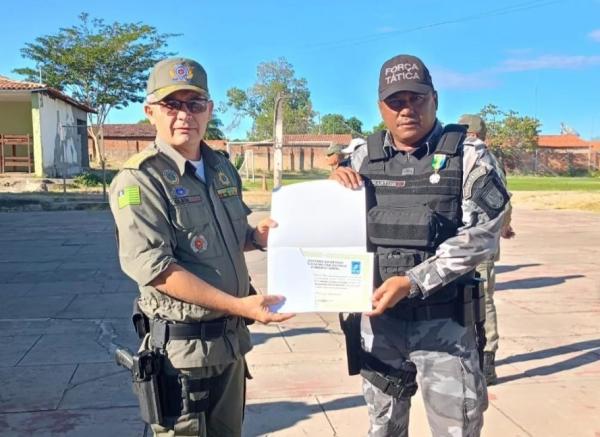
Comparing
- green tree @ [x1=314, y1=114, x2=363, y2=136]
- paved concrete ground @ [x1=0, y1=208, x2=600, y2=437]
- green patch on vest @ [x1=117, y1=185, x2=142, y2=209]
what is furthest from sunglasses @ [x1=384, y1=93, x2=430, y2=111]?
green tree @ [x1=314, y1=114, x2=363, y2=136]

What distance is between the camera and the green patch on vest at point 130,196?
83.4 inches

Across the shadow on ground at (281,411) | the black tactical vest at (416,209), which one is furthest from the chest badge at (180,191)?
the shadow on ground at (281,411)

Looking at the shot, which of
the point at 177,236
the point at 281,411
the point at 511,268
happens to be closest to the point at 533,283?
the point at 511,268

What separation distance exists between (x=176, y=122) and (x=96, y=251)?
8.78 meters

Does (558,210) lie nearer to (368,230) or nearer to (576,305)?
(576,305)

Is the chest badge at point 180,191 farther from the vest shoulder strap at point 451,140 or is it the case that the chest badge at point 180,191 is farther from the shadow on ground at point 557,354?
the shadow on ground at point 557,354

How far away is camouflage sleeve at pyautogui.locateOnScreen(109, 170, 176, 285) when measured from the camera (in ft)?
6.86

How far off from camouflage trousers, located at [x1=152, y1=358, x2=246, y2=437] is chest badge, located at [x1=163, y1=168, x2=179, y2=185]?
2.31 feet

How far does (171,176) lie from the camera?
2209 millimetres

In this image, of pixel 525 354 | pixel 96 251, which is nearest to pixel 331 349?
pixel 525 354

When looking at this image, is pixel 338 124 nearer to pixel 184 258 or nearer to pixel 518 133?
pixel 518 133

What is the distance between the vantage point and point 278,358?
4.82 metres

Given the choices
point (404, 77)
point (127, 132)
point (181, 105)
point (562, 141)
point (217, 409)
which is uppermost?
point (127, 132)

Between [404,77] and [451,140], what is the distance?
0.33 m
